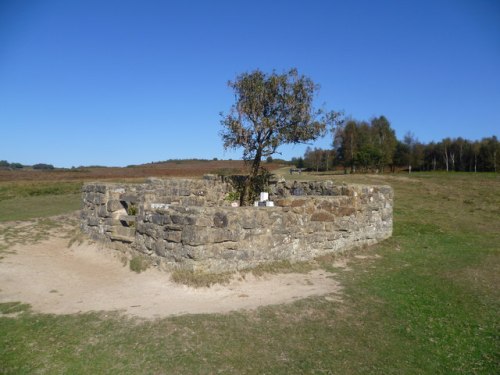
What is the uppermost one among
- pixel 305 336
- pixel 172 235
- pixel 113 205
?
pixel 113 205

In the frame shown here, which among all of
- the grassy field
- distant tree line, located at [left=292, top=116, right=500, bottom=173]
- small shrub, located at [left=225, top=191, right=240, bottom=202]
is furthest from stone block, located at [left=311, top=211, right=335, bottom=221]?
distant tree line, located at [left=292, top=116, right=500, bottom=173]

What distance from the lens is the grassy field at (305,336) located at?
510cm

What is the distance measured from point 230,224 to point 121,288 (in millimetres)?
2698

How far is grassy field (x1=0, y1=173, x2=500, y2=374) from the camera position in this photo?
16.7 ft

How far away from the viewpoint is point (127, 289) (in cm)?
816

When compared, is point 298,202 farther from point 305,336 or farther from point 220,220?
point 305,336

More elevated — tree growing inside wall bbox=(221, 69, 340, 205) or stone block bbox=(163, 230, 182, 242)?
tree growing inside wall bbox=(221, 69, 340, 205)

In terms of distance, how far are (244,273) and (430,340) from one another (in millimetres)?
4029

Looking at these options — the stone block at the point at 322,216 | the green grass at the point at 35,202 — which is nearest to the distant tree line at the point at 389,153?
the green grass at the point at 35,202

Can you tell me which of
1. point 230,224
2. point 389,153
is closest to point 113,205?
point 230,224

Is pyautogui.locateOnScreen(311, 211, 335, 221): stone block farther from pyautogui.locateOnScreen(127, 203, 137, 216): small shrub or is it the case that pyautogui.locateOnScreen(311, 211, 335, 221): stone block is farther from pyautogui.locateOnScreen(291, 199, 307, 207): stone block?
pyautogui.locateOnScreen(127, 203, 137, 216): small shrub

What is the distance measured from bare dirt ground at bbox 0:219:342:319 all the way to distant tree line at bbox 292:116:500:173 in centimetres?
4185

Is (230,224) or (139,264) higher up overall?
(230,224)

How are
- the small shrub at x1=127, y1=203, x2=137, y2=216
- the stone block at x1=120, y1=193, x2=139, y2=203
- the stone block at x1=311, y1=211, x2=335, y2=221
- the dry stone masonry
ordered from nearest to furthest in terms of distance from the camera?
1. the dry stone masonry
2. the stone block at x1=311, y1=211, x2=335, y2=221
3. the stone block at x1=120, y1=193, x2=139, y2=203
4. the small shrub at x1=127, y1=203, x2=137, y2=216
